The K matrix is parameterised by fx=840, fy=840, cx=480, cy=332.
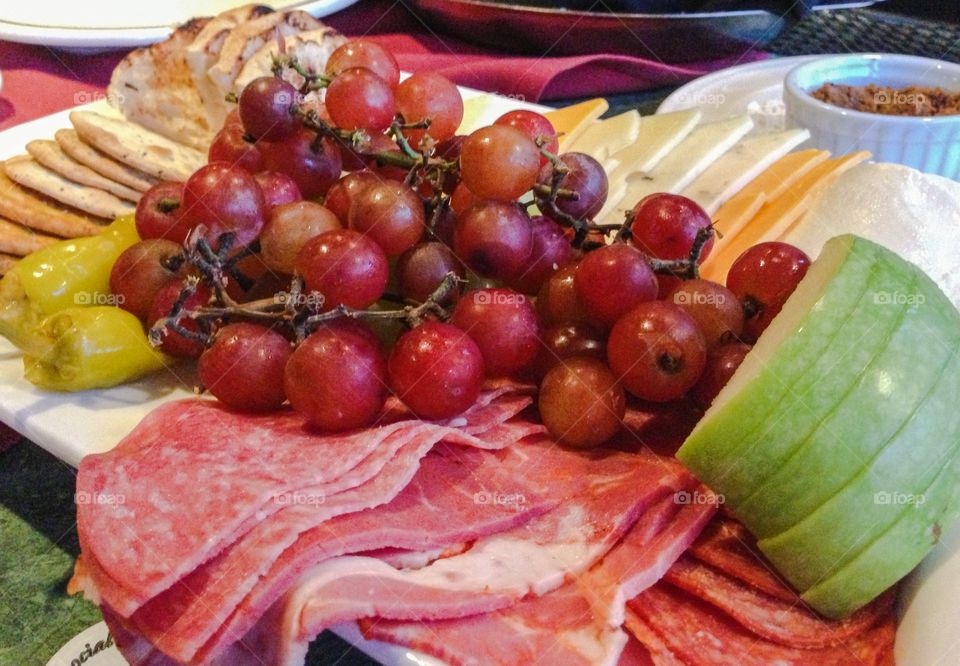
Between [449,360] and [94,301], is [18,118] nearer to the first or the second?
[94,301]

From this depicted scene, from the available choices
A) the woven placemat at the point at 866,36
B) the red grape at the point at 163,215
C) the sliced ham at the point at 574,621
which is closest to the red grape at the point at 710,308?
the sliced ham at the point at 574,621

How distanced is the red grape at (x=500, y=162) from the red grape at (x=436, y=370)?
7.6 inches

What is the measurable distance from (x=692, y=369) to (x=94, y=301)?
83cm

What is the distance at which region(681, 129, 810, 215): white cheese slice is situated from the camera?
138 cm

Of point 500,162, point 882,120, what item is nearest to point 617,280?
point 500,162

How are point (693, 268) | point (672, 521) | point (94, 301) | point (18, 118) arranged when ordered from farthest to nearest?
point (18, 118), point (94, 301), point (693, 268), point (672, 521)

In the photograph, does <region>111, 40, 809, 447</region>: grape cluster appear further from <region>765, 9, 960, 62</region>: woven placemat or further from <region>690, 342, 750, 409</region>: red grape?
<region>765, 9, 960, 62</region>: woven placemat

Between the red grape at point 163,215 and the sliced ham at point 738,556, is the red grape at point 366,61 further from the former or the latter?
the sliced ham at point 738,556

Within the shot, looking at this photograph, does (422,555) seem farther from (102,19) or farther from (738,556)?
(102,19)

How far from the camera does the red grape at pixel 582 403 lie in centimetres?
96

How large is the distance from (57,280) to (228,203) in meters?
0.32

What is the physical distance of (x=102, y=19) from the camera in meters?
2.36

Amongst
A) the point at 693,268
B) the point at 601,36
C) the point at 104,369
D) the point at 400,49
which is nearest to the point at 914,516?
the point at 693,268

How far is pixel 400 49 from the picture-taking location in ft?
8.25
